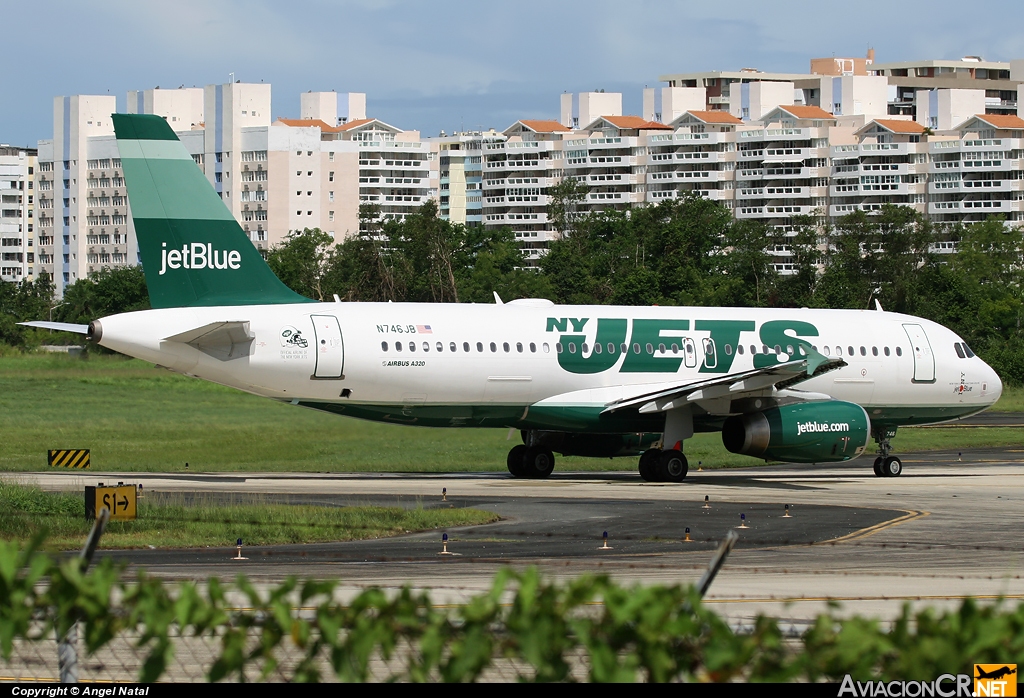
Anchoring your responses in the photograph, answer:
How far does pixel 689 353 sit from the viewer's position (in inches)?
1355

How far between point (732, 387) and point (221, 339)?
1126 centimetres

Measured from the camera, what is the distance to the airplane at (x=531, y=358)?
2973cm

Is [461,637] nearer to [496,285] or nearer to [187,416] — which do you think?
[187,416]

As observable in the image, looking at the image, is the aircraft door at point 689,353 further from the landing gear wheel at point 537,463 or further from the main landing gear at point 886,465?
the main landing gear at point 886,465

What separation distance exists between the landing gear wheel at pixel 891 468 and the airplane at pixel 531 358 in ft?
0.17

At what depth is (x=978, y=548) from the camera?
808 inches

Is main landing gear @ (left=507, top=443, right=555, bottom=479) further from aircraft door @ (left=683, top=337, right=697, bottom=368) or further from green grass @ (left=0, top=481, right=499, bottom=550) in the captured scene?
green grass @ (left=0, top=481, right=499, bottom=550)

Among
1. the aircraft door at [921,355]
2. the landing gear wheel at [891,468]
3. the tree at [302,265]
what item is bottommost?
the landing gear wheel at [891,468]

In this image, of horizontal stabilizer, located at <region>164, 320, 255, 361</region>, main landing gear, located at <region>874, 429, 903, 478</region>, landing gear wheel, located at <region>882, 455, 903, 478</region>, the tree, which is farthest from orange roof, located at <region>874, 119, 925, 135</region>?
horizontal stabilizer, located at <region>164, 320, 255, 361</region>

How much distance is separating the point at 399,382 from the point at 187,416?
1292 centimetres

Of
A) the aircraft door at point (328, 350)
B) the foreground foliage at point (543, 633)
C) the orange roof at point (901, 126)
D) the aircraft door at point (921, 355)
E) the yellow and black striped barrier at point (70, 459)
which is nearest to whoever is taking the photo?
the foreground foliage at point (543, 633)

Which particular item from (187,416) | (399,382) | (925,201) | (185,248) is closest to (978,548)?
(399,382)

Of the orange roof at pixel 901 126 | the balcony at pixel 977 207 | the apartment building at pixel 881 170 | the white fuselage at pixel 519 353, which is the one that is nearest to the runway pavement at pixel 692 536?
the white fuselage at pixel 519 353

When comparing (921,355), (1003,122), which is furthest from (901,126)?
(921,355)
